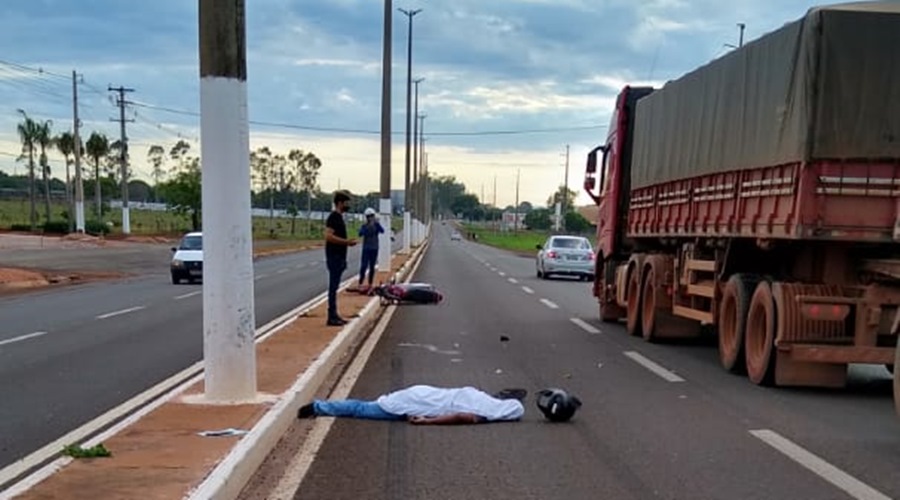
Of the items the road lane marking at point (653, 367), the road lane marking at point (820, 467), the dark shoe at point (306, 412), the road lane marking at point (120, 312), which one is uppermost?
the road lane marking at point (820, 467)

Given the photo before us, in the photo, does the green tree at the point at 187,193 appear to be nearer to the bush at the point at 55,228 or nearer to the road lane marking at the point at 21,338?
the bush at the point at 55,228

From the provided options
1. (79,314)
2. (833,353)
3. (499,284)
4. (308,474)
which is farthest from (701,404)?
(499,284)

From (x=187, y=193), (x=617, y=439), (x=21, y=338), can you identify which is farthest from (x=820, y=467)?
(x=187, y=193)

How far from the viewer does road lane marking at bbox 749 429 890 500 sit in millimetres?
6570

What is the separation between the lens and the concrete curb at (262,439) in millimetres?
6115

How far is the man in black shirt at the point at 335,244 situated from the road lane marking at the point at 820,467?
8101mm

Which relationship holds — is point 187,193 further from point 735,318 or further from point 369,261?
point 735,318

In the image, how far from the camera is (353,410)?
906 cm

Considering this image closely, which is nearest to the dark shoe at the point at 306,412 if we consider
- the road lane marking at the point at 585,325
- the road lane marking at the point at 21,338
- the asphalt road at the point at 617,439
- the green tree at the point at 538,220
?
the asphalt road at the point at 617,439

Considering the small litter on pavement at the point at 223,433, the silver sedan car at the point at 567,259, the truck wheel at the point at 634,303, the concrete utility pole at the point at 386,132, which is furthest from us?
the silver sedan car at the point at 567,259

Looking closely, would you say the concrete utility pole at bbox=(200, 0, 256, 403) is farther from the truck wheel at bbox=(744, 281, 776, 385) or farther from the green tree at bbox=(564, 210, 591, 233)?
the green tree at bbox=(564, 210, 591, 233)

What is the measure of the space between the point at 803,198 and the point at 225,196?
537 cm

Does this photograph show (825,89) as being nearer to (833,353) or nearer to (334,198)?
(833,353)

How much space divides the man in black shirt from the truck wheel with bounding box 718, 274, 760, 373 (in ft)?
18.8
